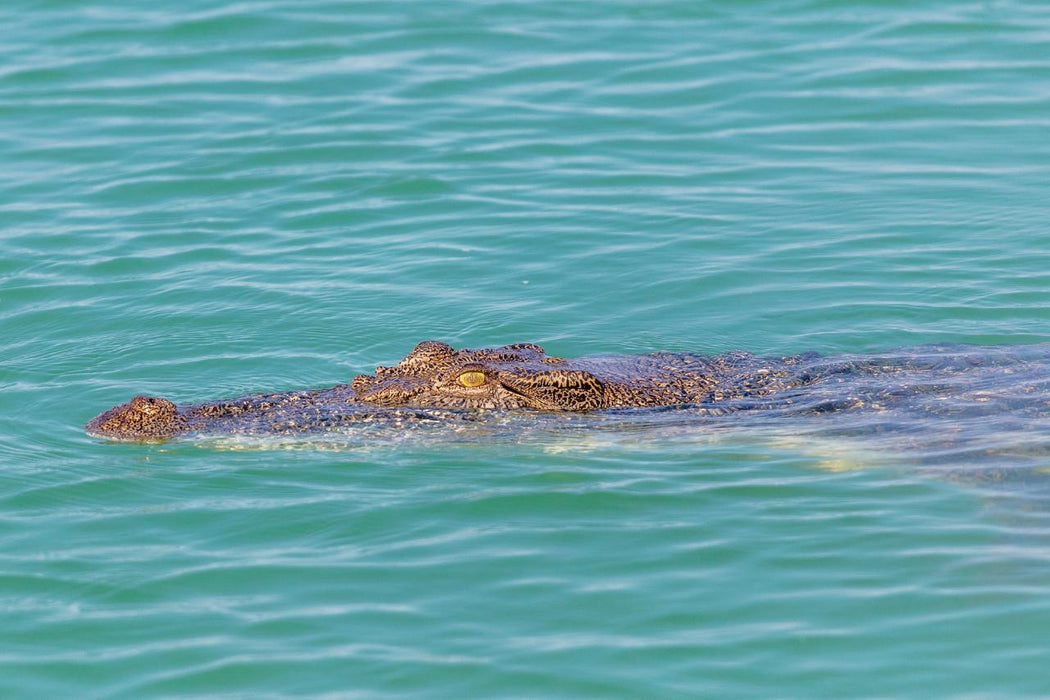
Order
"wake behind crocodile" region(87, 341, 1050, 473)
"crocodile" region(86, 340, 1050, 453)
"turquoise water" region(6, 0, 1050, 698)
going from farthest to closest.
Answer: "crocodile" region(86, 340, 1050, 453) < "wake behind crocodile" region(87, 341, 1050, 473) < "turquoise water" region(6, 0, 1050, 698)

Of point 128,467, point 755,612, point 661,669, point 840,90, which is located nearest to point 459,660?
point 661,669

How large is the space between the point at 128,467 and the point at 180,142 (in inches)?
300

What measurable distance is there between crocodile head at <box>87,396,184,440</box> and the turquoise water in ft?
0.36

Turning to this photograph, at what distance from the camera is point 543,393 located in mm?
9234

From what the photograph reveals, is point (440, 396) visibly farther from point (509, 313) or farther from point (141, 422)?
point (509, 313)

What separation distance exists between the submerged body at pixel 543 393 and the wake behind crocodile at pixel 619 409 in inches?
0.4

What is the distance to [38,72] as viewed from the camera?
59.2 feet

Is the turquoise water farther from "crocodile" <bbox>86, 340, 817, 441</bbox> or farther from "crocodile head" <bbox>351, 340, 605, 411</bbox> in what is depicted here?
"crocodile head" <bbox>351, 340, 605, 411</bbox>

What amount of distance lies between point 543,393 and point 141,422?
8.27 feet

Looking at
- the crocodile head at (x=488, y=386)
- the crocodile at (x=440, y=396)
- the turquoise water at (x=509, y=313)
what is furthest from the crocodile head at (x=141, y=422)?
the crocodile head at (x=488, y=386)

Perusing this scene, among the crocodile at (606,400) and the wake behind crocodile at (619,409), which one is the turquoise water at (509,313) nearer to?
the wake behind crocodile at (619,409)

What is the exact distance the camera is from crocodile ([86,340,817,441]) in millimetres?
9188

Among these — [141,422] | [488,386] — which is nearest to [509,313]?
[488,386]

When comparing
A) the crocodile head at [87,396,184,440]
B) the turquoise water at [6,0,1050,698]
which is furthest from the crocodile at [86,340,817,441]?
the turquoise water at [6,0,1050,698]
